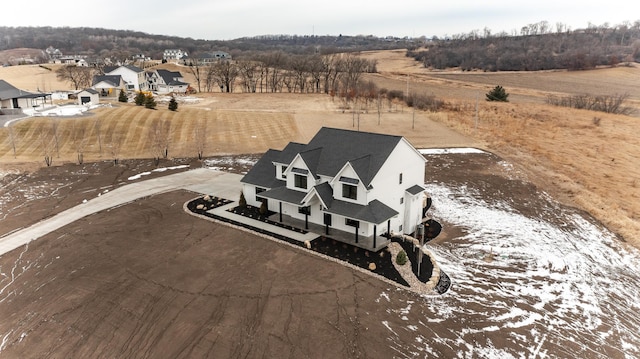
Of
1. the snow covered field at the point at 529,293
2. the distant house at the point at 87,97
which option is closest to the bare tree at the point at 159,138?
the distant house at the point at 87,97

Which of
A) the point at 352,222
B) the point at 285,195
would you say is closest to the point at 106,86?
the point at 285,195

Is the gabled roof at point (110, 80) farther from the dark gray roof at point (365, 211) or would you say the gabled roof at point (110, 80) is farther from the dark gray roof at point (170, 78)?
the dark gray roof at point (365, 211)

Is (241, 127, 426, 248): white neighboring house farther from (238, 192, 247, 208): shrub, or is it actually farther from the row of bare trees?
the row of bare trees

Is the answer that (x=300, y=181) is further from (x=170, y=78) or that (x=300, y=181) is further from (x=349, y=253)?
(x=170, y=78)

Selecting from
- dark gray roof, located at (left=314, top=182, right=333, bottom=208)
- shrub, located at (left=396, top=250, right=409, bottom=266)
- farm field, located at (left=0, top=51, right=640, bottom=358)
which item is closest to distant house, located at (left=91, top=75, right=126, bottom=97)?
farm field, located at (left=0, top=51, right=640, bottom=358)

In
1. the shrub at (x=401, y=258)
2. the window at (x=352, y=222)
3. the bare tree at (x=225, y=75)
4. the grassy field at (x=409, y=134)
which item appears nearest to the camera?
the shrub at (x=401, y=258)

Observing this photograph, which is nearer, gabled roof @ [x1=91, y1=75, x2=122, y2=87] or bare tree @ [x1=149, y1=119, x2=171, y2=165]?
bare tree @ [x1=149, y1=119, x2=171, y2=165]
